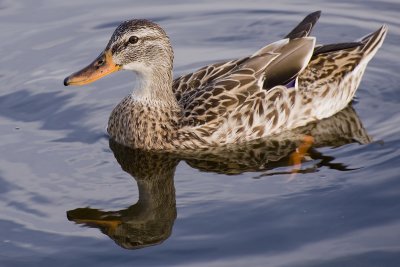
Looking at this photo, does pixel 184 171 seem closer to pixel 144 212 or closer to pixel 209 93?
pixel 144 212

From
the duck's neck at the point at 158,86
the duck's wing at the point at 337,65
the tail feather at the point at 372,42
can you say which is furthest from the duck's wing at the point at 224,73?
the tail feather at the point at 372,42

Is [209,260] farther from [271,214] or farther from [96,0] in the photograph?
[96,0]

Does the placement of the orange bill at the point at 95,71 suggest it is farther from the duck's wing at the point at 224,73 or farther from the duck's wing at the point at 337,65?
the duck's wing at the point at 337,65

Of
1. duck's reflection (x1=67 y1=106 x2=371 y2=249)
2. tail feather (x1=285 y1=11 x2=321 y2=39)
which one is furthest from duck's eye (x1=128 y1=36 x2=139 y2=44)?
tail feather (x1=285 y1=11 x2=321 y2=39)

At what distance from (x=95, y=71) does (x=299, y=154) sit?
2.45 m

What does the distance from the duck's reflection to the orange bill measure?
935mm

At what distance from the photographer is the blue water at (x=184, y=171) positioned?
29.3 ft

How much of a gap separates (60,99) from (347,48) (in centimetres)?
365

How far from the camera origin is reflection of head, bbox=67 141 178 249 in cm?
936

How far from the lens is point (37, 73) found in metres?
13.3

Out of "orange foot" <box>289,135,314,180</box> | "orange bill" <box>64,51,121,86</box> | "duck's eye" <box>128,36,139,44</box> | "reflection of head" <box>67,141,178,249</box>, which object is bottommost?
"reflection of head" <box>67,141,178,249</box>

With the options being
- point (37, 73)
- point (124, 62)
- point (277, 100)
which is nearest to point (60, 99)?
point (37, 73)

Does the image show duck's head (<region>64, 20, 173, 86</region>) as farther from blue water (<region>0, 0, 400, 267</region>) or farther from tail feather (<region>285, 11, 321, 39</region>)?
tail feather (<region>285, 11, 321, 39</region>)

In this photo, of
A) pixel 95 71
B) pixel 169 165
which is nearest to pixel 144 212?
pixel 169 165
